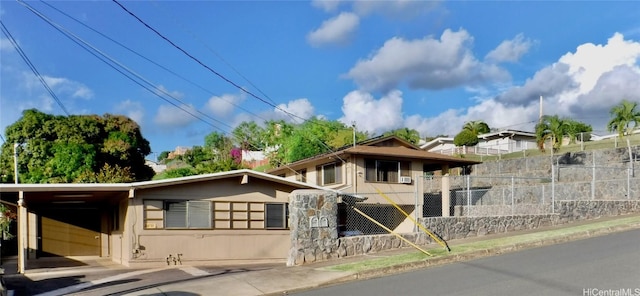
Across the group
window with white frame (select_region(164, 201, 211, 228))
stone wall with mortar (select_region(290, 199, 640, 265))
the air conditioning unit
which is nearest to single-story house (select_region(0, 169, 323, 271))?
window with white frame (select_region(164, 201, 211, 228))

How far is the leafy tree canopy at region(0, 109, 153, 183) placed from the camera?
33.9m

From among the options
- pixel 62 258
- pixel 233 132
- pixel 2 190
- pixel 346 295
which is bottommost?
pixel 62 258

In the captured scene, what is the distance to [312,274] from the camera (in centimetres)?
1272

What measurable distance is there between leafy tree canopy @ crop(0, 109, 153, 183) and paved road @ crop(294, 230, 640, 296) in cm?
2606

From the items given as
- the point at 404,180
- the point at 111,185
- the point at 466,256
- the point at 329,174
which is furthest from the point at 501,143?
the point at 111,185

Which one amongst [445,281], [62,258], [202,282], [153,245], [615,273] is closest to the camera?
[615,273]

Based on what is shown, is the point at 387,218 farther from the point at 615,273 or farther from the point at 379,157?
the point at 615,273

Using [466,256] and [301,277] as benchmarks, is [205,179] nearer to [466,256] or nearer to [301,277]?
[301,277]

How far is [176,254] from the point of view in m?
17.5

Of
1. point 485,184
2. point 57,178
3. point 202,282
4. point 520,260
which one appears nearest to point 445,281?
point 520,260

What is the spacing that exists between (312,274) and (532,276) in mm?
4895

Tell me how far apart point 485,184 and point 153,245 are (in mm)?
22396

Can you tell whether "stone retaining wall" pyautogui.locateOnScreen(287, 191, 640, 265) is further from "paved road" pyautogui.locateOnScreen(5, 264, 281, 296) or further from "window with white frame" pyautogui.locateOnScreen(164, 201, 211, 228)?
"window with white frame" pyautogui.locateOnScreen(164, 201, 211, 228)

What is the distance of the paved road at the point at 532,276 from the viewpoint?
9023mm
